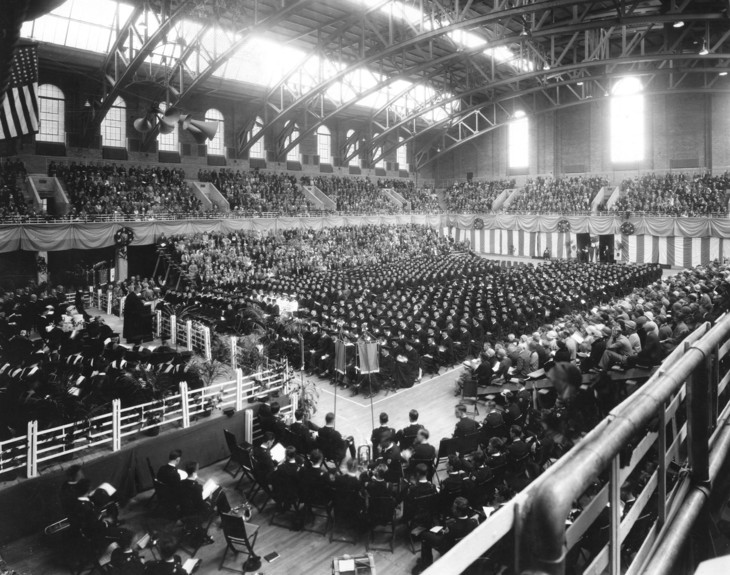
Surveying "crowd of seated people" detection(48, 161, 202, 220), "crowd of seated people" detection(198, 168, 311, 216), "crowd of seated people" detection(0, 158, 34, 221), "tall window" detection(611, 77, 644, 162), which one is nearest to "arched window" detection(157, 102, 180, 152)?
"crowd of seated people" detection(48, 161, 202, 220)

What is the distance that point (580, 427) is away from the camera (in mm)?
4566

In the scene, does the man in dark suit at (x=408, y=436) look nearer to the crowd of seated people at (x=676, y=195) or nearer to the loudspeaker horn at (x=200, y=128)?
the loudspeaker horn at (x=200, y=128)

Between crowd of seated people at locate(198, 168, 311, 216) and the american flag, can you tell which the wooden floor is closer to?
the american flag

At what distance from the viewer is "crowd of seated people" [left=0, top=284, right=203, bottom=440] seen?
28.6ft

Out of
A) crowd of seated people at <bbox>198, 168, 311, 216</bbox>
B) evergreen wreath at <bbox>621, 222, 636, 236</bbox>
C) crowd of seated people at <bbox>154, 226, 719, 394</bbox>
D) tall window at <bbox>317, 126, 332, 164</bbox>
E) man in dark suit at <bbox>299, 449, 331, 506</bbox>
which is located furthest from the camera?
tall window at <bbox>317, 126, 332, 164</bbox>

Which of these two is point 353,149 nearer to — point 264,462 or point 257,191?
point 257,191

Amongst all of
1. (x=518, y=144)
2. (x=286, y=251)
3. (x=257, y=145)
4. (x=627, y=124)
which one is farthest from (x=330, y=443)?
(x=518, y=144)

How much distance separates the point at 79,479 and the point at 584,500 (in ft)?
23.9

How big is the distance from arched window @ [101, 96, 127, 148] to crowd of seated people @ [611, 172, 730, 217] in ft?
120

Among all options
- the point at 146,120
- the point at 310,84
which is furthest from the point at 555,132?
the point at 146,120

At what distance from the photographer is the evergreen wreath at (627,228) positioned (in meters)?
36.8

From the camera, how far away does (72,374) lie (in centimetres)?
1125

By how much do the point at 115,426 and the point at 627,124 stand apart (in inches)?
1788

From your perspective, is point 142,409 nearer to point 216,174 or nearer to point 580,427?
point 580,427
